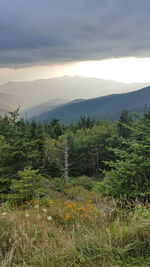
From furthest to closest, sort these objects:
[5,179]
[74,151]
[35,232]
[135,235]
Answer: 1. [74,151]
2. [5,179]
3. [35,232]
4. [135,235]

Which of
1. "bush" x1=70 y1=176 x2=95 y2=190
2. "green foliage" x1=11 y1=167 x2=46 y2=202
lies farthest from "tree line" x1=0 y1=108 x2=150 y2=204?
"bush" x1=70 y1=176 x2=95 y2=190

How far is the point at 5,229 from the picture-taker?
3334 millimetres

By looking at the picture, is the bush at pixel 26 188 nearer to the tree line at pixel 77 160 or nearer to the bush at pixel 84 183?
the tree line at pixel 77 160

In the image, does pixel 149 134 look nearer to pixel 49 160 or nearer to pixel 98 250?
pixel 98 250

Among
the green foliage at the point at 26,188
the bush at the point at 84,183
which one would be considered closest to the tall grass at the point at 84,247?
the green foliage at the point at 26,188

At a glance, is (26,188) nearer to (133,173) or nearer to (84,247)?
(133,173)

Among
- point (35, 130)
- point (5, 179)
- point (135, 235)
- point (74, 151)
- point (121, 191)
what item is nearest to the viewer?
point (135, 235)

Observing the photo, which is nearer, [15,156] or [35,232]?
[35,232]

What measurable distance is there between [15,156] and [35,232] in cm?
1250

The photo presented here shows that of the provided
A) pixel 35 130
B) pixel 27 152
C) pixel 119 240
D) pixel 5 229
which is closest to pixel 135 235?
pixel 119 240

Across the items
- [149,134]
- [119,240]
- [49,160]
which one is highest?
[149,134]

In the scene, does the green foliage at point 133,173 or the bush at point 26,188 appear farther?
the bush at point 26,188

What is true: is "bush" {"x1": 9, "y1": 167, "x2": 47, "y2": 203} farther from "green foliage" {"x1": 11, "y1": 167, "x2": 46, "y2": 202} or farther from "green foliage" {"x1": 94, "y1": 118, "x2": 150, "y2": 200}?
"green foliage" {"x1": 94, "y1": 118, "x2": 150, "y2": 200}

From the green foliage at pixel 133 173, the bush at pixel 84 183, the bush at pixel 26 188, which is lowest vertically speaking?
the bush at pixel 84 183
